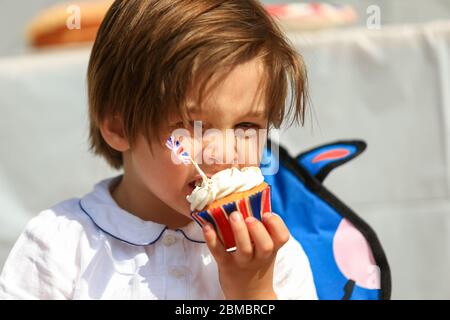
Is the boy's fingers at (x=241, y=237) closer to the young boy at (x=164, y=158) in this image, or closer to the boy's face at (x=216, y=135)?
the young boy at (x=164, y=158)

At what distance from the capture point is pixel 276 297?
3.78ft

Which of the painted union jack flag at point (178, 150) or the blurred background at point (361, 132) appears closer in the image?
the painted union jack flag at point (178, 150)

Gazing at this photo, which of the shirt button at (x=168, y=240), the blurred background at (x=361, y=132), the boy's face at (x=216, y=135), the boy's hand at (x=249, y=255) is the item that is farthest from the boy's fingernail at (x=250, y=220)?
the blurred background at (x=361, y=132)

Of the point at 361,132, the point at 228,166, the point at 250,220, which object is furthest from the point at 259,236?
the point at 361,132

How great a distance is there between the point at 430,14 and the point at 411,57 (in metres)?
0.69

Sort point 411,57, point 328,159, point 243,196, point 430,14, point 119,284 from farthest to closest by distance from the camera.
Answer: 1. point 430,14
2. point 411,57
3. point 328,159
4. point 119,284
5. point 243,196

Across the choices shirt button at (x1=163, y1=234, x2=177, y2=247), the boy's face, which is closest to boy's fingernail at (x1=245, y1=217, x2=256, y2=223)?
the boy's face

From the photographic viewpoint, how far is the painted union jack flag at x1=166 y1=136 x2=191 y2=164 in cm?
106

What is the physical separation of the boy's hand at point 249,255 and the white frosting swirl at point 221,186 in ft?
0.12

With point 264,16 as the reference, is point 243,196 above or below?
below

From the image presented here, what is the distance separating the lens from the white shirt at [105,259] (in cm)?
114

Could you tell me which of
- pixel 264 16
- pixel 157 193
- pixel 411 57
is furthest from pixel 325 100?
pixel 157 193

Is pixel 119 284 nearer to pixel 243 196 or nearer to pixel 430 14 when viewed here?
pixel 243 196

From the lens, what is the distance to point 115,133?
1.20 meters
